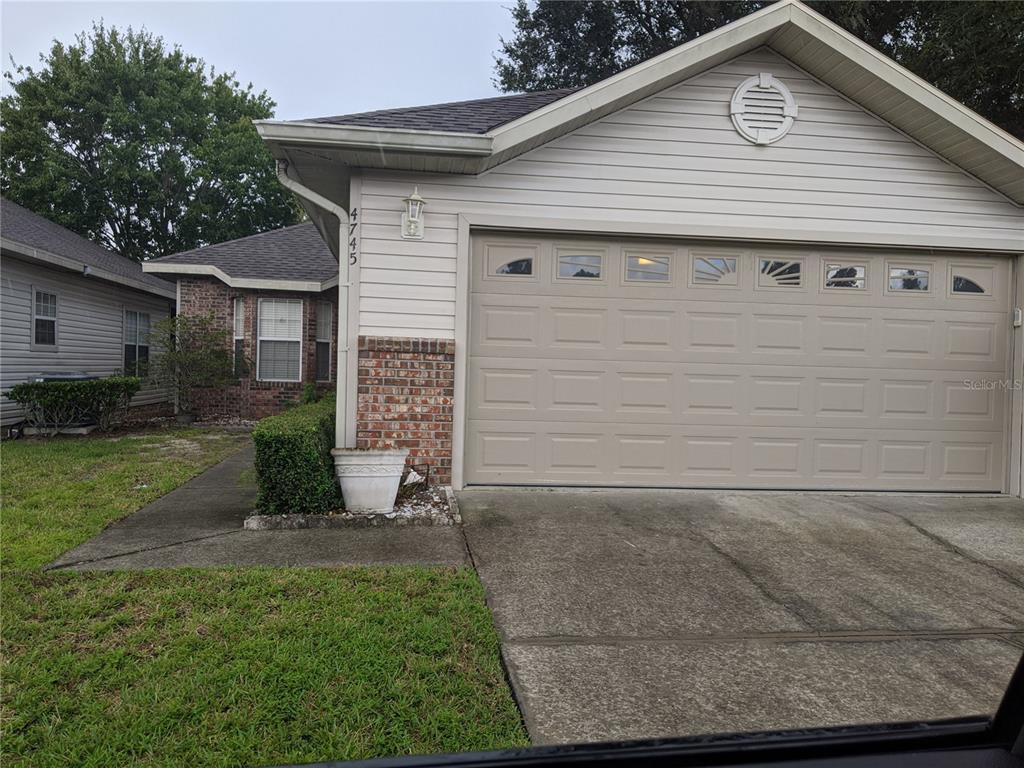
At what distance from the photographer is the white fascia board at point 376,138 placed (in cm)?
496

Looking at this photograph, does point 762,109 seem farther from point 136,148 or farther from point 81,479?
point 136,148

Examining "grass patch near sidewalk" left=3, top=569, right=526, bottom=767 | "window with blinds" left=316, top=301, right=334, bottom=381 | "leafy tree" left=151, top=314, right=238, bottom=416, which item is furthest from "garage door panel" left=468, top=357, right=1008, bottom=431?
"leafy tree" left=151, top=314, right=238, bottom=416

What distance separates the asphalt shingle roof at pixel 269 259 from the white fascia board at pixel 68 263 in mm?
817

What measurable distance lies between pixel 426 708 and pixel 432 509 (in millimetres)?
2753

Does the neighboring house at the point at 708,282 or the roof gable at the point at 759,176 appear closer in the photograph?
the neighboring house at the point at 708,282

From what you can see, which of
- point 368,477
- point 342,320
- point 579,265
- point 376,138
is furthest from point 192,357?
point 579,265

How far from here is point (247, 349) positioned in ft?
39.8

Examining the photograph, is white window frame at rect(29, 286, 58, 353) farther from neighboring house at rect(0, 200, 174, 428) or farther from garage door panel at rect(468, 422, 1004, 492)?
garage door panel at rect(468, 422, 1004, 492)

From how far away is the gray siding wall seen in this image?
32.0 feet

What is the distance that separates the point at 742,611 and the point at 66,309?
12.8 meters

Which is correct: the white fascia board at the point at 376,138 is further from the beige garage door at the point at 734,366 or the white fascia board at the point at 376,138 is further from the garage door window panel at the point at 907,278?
the garage door window panel at the point at 907,278

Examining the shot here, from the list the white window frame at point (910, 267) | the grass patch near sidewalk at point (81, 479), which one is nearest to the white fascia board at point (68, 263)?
the grass patch near sidewalk at point (81, 479)

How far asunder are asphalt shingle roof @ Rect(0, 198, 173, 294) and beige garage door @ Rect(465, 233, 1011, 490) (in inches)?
349

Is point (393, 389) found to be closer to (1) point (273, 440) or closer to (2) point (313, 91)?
(1) point (273, 440)
